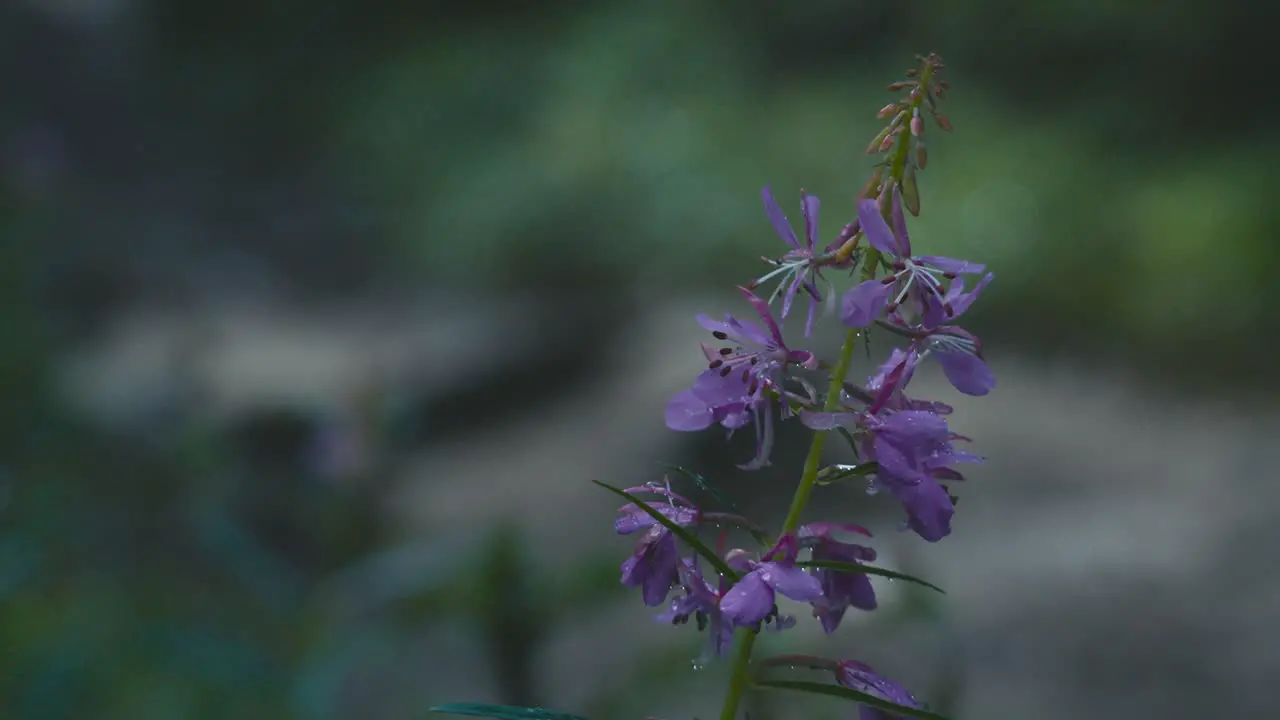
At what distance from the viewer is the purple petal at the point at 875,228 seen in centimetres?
53

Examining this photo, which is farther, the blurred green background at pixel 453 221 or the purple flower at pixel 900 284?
the blurred green background at pixel 453 221

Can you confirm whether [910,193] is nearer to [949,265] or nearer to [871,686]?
[949,265]

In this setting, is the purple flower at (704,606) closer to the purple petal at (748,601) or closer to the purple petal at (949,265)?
the purple petal at (748,601)

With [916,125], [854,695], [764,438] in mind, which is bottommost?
[854,695]

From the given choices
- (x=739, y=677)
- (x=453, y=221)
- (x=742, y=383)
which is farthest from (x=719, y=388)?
(x=453, y=221)

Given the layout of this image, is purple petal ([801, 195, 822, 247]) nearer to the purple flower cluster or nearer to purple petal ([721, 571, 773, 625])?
the purple flower cluster

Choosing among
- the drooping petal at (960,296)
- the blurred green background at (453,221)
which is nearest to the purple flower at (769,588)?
the drooping petal at (960,296)

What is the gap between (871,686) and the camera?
1.84 ft

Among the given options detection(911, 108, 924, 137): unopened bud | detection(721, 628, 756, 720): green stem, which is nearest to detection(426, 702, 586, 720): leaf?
detection(721, 628, 756, 720): green stem

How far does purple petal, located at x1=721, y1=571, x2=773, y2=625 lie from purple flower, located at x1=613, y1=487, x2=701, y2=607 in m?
0.05

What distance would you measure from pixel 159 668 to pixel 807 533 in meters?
1.14

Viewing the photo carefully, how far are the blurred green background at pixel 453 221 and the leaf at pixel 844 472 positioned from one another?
41.9 inches

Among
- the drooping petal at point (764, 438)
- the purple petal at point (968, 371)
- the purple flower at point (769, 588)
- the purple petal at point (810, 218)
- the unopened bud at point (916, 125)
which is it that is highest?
the unopened bud at point (916, 125)

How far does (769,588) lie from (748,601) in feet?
0.04
